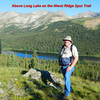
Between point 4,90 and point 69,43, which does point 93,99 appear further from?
point 4,90

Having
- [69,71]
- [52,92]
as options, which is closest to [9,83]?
[52,92]

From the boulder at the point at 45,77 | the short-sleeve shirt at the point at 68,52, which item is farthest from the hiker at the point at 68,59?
the boulder at the point at 45,77

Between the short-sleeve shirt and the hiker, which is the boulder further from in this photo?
the short-sleeve shirt

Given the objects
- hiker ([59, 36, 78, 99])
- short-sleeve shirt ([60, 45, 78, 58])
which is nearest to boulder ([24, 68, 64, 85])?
hiker ([59, 36, 78, 99])

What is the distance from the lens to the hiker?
25.7 feet

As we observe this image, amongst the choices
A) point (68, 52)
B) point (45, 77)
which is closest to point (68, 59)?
point (68, 52)

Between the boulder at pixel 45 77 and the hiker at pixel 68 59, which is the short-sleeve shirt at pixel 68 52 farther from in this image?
the boulder at pixel 45 77

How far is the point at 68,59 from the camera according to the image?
8141 millimetres

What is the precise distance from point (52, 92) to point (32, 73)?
14.1 feet

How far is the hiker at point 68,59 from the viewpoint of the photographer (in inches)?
309

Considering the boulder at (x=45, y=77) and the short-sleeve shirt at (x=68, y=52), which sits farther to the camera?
the boulder at (x=45, y=77)

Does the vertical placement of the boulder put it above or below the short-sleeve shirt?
below

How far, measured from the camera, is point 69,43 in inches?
317

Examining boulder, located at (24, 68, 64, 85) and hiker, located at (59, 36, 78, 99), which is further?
boulder, located at (24, 68, 64, 85)
